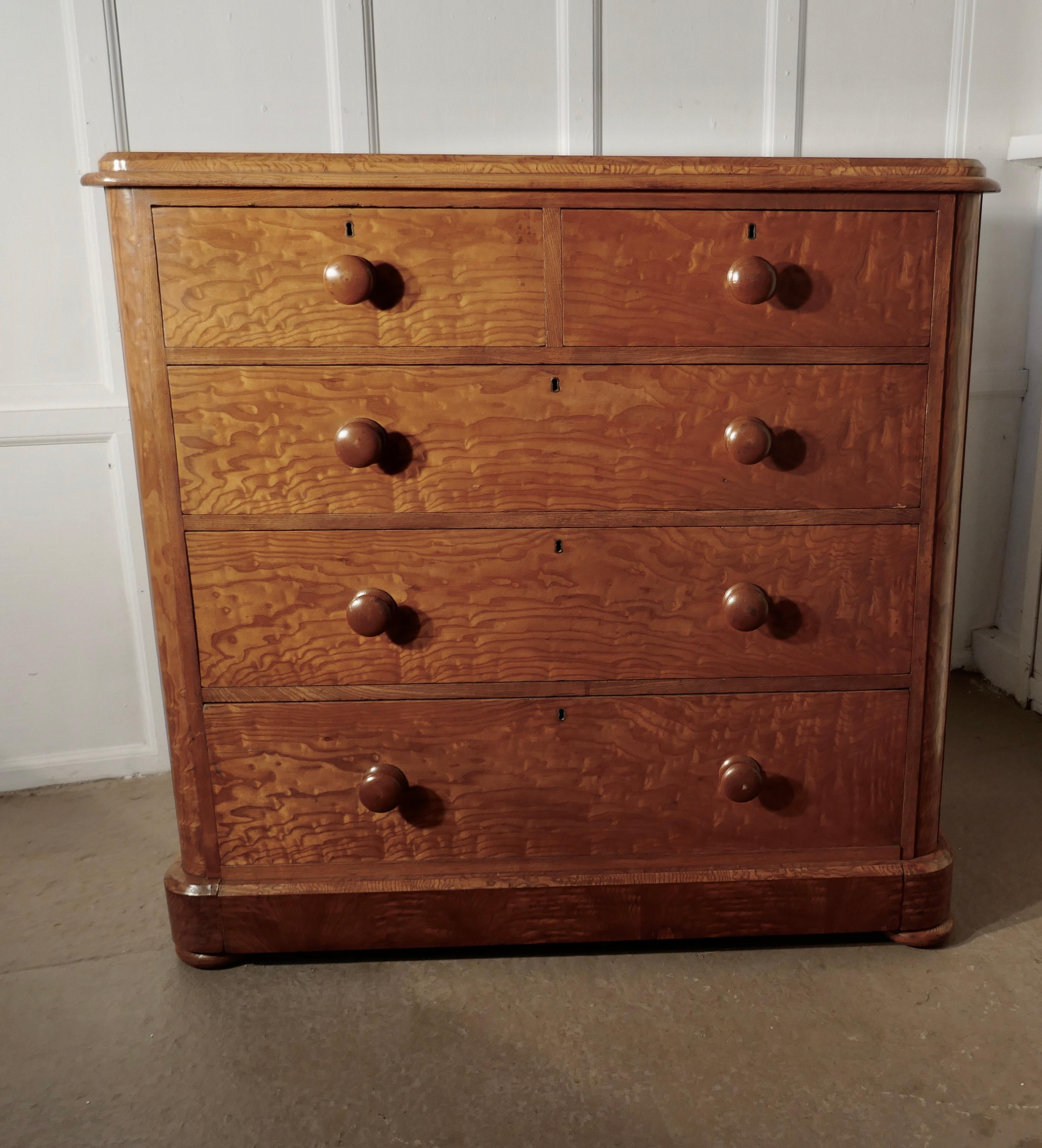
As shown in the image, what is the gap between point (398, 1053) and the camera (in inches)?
49.4

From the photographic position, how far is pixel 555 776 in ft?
4.48

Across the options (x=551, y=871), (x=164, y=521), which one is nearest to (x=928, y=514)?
(x=551, y=871)

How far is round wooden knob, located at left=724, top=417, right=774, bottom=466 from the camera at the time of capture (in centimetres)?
123

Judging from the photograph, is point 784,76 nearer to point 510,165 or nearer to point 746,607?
point 510,165

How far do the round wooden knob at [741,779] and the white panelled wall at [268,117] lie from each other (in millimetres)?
1271

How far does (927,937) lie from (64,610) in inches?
68.7

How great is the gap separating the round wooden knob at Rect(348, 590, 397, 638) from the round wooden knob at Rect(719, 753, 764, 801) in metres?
0.54

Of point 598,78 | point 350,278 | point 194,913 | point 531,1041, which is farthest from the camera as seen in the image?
point 598,78

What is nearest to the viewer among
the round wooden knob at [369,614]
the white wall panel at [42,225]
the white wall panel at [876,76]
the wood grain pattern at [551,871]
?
the round wooden knob at [369,614]

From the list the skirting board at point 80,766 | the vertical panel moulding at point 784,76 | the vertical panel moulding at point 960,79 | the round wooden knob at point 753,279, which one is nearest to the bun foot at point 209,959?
the skirting board at point 80,766

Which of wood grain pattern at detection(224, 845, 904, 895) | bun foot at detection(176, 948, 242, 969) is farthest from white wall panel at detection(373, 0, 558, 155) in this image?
bun foot at detection(176, 948, 242, 969)

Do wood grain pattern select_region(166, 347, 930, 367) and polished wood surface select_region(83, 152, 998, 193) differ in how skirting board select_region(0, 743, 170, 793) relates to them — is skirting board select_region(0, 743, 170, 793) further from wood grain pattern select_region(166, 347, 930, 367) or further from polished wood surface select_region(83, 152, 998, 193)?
polished wood surface select_region(83, 152, 998, 193)

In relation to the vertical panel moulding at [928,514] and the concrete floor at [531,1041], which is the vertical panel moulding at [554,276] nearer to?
the vertical panel moulding at [928,514]

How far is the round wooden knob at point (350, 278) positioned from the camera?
1.17m
